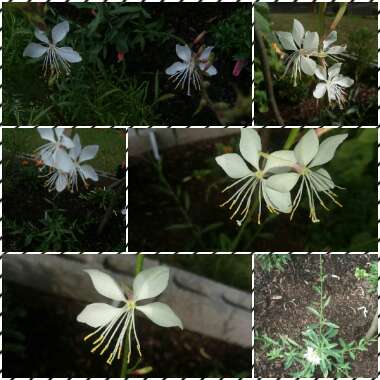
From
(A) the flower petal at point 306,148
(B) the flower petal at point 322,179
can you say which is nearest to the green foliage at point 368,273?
(B) the flower petal at point 322,179

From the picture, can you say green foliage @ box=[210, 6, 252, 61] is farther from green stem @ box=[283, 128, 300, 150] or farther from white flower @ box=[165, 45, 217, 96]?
green stem @ box=[283, 128, 300, 150]

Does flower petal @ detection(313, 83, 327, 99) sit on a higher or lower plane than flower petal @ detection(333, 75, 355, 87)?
lower

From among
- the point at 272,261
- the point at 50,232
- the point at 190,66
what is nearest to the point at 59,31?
the point at 190,66

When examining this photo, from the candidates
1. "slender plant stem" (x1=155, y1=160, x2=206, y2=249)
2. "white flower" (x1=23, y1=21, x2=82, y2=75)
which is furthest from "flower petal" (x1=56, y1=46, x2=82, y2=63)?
"slender plant stem" (x1=155, y1=160, x2=206, y2=249)

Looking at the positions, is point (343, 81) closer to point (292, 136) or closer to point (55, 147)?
point (292, 136)

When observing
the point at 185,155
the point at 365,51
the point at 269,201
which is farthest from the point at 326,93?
the point at 185,155

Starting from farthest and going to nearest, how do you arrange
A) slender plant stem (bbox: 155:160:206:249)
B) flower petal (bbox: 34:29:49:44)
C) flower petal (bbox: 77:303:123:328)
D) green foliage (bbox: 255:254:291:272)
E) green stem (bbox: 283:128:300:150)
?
slender plant stem (bbox: 155:160:206:249) < green foliage (bbox: 255:254:291:272) < flower petal (bbox: 34:29:49:44) < flower petal (bbox: 77:303:123:328) < green stem (bbox: 283:128:300:150)

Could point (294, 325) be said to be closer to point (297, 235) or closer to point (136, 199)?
point (297, 235)
